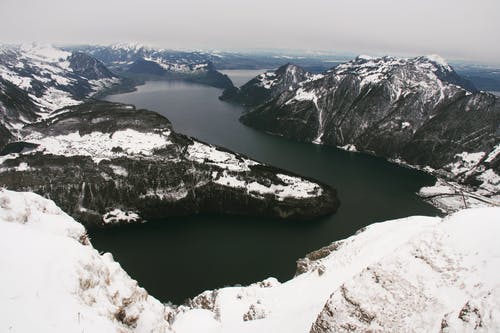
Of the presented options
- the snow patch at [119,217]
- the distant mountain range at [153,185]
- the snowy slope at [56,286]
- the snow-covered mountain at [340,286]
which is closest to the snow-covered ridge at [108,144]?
the distant mountain range at [153,185]

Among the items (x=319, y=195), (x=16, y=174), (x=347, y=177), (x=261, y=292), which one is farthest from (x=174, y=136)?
(x=261, y=292)

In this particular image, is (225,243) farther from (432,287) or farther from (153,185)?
(432,287)

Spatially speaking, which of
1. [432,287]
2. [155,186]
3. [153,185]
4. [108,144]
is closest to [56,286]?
[432,287]

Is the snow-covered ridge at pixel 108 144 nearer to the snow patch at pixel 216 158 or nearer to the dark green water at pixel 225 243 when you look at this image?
the snow patch at pixel 216 158

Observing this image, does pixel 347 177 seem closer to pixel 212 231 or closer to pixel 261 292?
pixel 212 231

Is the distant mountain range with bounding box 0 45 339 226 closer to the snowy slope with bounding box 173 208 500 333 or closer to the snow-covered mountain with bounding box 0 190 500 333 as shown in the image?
the snow-covered mountain with bounding box 0 190 500 333
